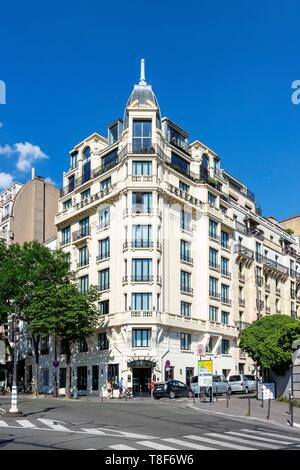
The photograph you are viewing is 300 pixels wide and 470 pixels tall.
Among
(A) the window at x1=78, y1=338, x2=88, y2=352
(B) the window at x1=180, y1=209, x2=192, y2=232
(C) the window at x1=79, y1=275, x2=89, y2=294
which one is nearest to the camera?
(A) the window at x1=78, y1=338, x2=88, y2=352

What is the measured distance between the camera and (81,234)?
2403 inches

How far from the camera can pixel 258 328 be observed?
1971 inches

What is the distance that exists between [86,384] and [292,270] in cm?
3497

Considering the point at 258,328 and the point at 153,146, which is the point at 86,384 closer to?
the point at 258,328

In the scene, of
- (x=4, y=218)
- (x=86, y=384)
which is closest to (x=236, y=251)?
(x=86, y=384)

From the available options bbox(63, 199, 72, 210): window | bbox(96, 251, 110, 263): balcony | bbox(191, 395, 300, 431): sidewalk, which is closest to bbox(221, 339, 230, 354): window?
bbox(96, 251, 110, 263): balcony

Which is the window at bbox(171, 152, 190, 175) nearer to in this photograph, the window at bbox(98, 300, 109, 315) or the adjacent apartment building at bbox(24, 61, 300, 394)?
the adjacent apartment building at bbox(24, 61, 300, 394)

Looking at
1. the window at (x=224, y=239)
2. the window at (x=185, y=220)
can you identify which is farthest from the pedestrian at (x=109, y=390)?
the window at (x=224, y=239)

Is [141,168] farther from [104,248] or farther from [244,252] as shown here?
[244,252]

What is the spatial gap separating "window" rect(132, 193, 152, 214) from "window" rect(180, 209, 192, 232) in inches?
193

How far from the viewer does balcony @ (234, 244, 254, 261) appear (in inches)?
2600

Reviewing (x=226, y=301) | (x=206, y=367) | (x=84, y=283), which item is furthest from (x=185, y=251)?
(x=206, y=367)

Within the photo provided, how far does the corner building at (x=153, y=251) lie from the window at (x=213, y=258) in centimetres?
10

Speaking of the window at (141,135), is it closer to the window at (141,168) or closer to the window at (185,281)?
the window at (141,168)
